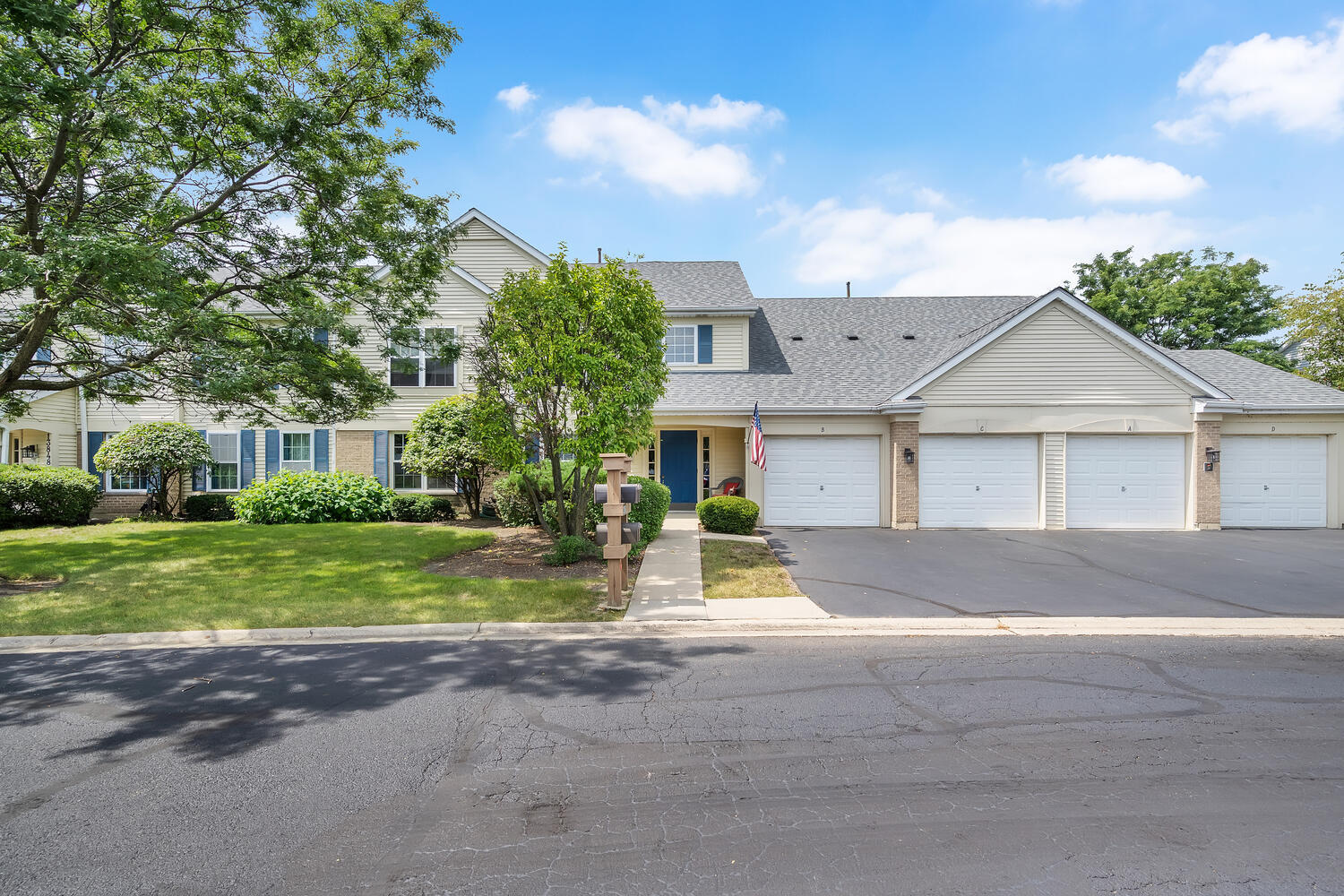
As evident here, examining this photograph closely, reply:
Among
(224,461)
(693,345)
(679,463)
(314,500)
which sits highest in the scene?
(693,345)

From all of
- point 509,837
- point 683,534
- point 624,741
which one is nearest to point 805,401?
point 683,534

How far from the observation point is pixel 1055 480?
597 inches

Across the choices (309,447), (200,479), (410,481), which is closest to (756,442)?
(410,481)

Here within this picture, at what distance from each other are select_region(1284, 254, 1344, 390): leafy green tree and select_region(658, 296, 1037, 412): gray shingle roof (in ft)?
37.7

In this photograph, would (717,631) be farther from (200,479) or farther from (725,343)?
(200,479)

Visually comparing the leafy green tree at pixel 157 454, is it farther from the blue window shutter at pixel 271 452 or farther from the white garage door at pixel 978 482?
the white garage door at pixel 978 482

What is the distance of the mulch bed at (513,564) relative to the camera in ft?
32.0

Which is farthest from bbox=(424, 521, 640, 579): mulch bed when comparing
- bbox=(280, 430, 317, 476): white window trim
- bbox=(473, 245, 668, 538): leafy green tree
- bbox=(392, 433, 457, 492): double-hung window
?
bbox=(280, 430, 317, 476): white window trim

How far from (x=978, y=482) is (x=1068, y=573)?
18.2 feet

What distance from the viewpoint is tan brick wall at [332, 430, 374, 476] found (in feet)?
59.1

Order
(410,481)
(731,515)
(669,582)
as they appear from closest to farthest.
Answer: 1. (669,582)
2. (731,515)
3. (410,481)

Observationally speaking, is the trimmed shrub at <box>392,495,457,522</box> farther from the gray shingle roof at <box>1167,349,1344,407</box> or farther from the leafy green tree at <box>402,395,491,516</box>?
the gray shingle roof at <box>1167,349,1344,407</box>

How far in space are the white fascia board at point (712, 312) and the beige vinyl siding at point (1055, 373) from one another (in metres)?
5.75

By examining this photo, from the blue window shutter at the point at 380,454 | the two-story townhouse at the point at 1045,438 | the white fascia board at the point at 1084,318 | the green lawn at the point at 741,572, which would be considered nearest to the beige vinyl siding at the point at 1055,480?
the two-story townhouse at the point at 1045,438
